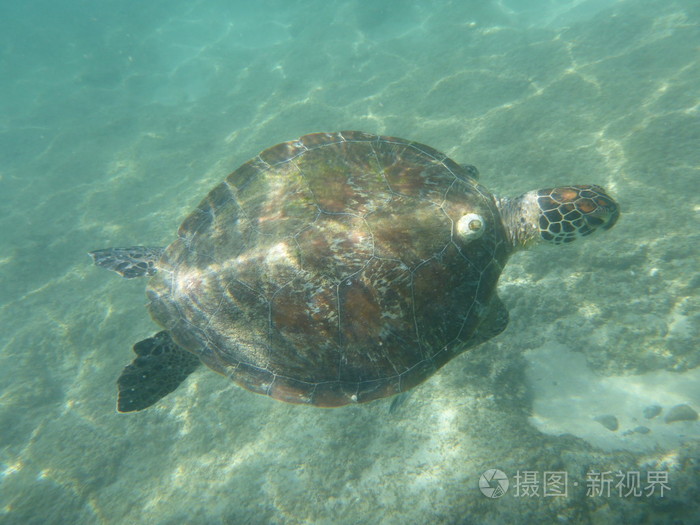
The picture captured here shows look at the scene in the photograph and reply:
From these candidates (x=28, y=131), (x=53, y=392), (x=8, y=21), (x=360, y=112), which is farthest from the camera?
(x=8, y=21)

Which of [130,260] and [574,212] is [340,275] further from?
[130,260]

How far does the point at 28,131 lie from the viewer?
17.5 m

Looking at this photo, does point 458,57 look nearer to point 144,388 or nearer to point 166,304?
point 166,304

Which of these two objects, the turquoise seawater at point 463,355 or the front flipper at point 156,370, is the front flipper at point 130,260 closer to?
the front flipper at point 156,370

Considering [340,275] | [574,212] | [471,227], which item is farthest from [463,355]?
[340,275]

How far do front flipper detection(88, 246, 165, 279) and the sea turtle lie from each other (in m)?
0.90

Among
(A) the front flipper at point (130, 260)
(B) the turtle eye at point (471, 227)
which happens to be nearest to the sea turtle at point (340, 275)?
(B) the turtle eye at point (471, 227)

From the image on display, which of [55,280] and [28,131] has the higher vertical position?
[28,131]

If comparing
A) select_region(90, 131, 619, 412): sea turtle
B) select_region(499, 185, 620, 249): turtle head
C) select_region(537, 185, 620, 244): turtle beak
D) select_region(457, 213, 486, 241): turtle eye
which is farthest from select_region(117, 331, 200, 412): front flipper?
select_region(537, 185, 620, 244): turtle beak

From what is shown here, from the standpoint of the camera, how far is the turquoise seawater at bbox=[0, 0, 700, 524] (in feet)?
11.6

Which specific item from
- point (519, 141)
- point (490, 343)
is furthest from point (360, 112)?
point (490, 343)

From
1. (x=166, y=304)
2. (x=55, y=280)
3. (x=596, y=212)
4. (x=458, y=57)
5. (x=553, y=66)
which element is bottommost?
(x=596, y=212)

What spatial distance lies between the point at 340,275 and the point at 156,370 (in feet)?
9.22

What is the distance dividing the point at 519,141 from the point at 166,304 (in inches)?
300
